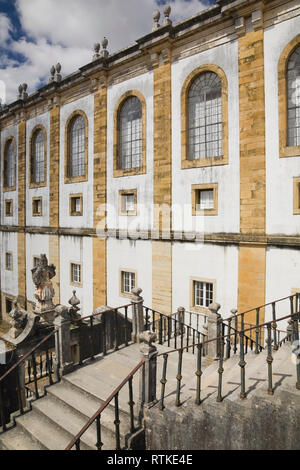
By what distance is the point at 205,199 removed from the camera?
1199 centimetres

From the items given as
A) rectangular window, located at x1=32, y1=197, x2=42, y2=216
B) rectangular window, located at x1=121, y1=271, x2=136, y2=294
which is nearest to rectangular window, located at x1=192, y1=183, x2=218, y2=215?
rectangular window, located at x1=121, y1=271, x2=136, y2=294

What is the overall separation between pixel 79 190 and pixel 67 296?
5858 mm

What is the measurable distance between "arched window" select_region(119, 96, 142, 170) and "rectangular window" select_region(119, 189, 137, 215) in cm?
125

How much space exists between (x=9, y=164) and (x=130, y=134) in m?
12.7

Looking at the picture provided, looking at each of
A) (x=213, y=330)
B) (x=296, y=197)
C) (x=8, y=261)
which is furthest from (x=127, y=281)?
(x=8, y=261)

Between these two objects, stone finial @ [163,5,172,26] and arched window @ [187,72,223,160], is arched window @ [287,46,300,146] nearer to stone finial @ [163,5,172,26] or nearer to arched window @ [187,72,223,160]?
arched window @ [187,72,223,160]

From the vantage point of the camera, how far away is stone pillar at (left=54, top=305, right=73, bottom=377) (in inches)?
262

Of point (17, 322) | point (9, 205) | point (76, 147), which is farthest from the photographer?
point (9, 205)

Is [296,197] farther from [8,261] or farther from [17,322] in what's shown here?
[8,261]

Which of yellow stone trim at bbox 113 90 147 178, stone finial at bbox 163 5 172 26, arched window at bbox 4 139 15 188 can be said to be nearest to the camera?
stone finial at bbox 163 5 172 26

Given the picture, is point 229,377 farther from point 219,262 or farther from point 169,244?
point 169,244

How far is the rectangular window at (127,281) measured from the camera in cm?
1414

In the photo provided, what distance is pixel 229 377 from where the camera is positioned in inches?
211
